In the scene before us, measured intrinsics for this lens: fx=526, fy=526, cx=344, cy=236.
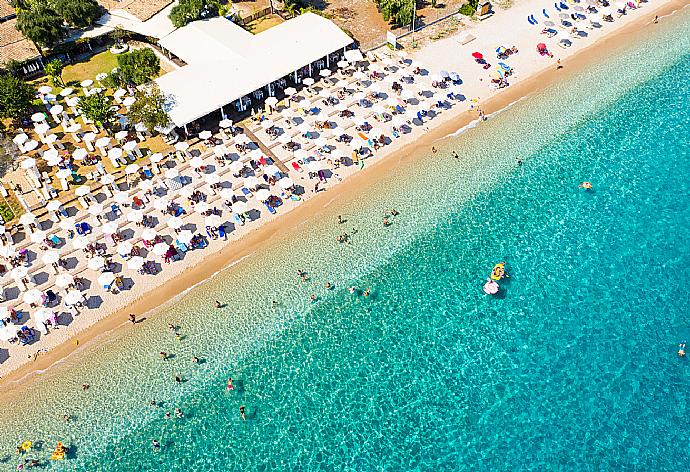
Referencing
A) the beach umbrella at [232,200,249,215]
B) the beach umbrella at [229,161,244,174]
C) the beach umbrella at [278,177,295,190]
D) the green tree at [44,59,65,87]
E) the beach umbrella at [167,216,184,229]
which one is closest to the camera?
the beach umbrella at [167,216,184,229]

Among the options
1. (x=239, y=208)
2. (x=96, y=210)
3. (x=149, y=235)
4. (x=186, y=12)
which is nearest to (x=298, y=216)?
(x=239, y=208)

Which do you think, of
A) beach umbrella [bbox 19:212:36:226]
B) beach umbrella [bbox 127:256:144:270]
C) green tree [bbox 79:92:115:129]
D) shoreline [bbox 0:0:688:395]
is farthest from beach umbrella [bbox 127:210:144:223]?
green tree [bbox 79:92:115:129]

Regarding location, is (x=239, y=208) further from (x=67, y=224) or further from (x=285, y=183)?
(x=67, y=224)

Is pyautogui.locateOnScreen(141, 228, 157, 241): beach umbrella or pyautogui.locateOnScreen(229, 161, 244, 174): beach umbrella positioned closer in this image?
pyautogui.locateOnScreen(141, 228, 157, 241): beach umbrella

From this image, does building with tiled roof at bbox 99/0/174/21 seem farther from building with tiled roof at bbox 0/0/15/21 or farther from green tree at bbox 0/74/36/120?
green tree at bbox 0/74/36/120

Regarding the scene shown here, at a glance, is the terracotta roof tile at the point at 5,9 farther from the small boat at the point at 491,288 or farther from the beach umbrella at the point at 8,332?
the small boat at the point at 491,288

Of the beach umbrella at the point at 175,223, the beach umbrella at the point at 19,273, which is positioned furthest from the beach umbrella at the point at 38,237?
the beach umbrella at the point at 175,223
